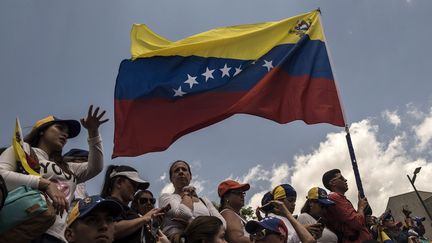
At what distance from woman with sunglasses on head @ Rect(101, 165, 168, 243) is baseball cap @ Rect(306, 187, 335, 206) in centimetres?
191

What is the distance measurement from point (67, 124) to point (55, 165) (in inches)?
19.4

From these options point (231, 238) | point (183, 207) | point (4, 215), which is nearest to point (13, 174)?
point (4, 215)

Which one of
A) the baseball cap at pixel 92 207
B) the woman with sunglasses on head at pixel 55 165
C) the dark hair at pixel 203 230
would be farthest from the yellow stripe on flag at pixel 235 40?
the baseball cap at pixel 92 207

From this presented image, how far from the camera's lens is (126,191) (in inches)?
160

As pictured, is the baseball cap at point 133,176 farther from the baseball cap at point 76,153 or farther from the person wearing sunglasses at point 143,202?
the baseball cap at point 76,153

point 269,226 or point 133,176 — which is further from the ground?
point 133,176

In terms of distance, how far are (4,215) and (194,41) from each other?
20.6 feet

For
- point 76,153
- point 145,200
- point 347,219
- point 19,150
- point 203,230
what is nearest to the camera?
point 19,150

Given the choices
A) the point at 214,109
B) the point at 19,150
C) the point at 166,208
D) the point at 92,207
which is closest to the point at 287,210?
the point at 166,208

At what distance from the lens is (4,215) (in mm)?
2449

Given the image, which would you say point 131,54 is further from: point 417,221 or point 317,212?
point 417,221

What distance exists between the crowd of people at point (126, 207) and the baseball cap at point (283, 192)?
11 mm

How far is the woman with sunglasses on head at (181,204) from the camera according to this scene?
4340 millimetres

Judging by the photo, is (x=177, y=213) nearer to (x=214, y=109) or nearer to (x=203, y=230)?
(x=203, y=230)
